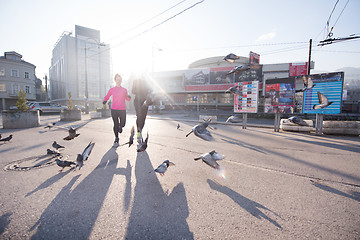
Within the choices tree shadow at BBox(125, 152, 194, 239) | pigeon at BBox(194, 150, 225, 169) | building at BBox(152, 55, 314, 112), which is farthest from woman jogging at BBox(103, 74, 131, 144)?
building at BBox(152, 55, 314, 112)

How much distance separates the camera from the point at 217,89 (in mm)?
30406

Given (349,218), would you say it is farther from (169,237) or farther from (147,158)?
(147,158)

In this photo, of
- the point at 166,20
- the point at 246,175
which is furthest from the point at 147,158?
the point at 166,20

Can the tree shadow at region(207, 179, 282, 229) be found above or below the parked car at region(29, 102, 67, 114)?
below

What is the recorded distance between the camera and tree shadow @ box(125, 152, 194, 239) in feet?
Answer: 3.94

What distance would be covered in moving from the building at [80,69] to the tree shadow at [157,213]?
44.3 metres

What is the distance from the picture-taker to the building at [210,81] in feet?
90.7

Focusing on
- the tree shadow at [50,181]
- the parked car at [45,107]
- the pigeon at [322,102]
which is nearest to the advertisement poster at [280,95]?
the pigeon at [322,102]

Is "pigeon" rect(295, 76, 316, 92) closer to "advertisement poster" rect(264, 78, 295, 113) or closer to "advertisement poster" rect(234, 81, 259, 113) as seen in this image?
"advertisement poster" rect(264, 78, 295, 113)

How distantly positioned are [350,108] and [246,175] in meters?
30.1

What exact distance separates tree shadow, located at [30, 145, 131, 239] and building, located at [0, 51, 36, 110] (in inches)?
1743

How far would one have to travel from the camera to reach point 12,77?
31.3m

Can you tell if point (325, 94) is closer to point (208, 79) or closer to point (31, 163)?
point (31, 163)

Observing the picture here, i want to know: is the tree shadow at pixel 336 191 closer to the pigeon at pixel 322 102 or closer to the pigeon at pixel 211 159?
the pigeon at pixel 211 159
